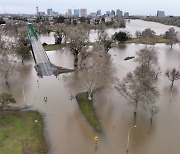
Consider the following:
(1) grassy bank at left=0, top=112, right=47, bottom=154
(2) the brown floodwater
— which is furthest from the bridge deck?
(1) grassy bank at left=0, top=112, right=47, bottom=154

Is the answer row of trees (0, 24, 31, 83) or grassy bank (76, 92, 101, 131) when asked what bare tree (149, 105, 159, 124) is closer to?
grassy bank (76, 92, 101, 131)

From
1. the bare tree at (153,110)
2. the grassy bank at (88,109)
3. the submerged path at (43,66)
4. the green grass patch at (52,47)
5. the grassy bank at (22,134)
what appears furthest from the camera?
the green grass patch at (52,47)

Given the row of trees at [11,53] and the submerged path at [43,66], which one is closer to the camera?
the row of trees at [11,53]

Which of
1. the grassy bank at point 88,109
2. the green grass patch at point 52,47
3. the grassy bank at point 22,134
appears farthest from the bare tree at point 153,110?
the green grass patch at point 52,47

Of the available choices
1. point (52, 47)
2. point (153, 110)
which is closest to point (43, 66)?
point (52, 47)

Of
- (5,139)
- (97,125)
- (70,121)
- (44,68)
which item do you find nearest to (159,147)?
(97,125)

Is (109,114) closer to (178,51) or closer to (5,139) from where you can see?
(5,139)

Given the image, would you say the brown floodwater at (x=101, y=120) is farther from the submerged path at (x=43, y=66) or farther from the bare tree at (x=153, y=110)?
the submerged path at (x=43, y=66)
